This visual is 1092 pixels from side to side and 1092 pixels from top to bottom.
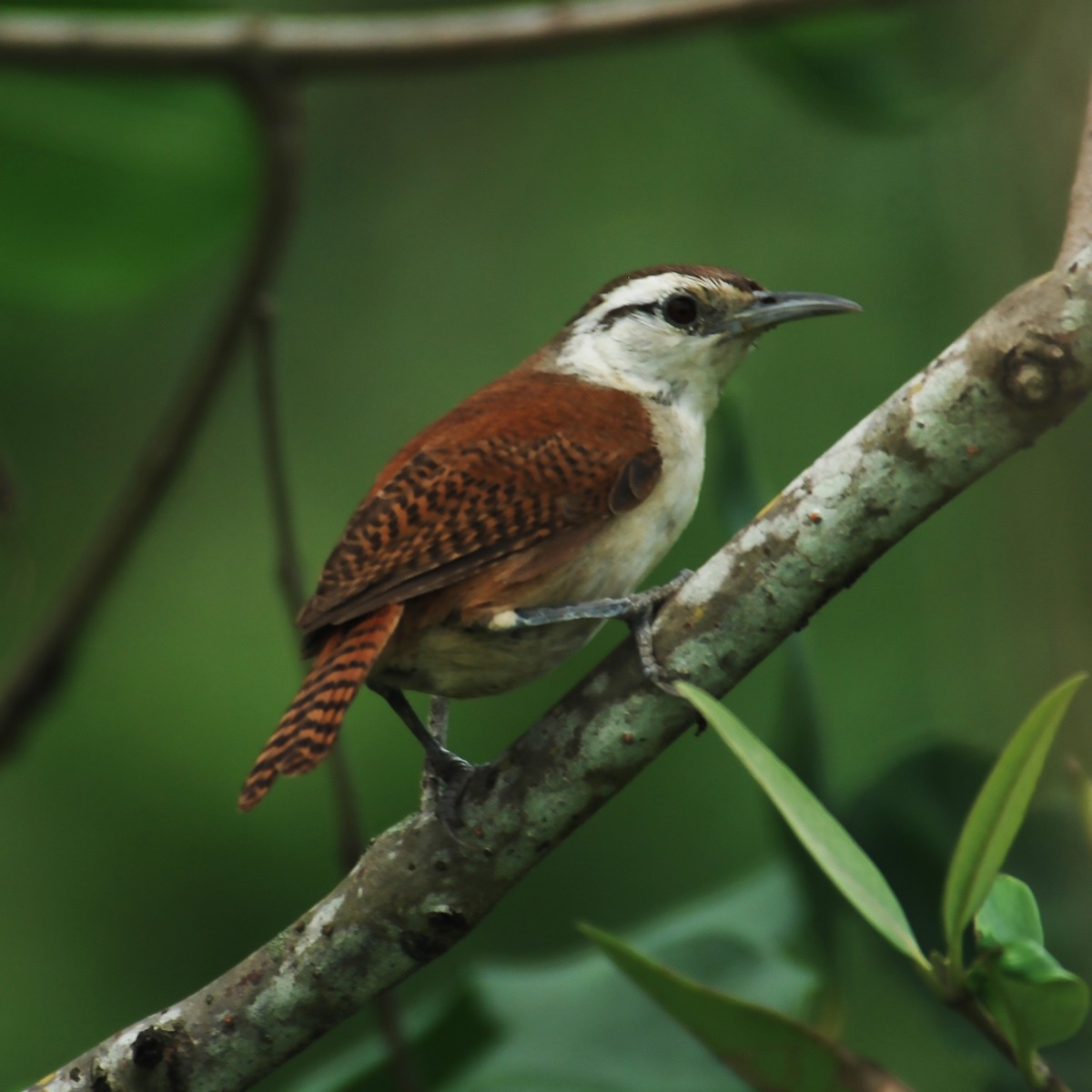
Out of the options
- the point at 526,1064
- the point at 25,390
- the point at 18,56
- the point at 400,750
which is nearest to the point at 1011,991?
the point at 526,1064

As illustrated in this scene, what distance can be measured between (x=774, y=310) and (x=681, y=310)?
196 mm

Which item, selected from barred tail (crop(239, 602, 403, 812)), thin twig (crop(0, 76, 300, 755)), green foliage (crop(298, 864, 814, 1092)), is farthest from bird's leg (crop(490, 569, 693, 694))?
thin twig (crop(0, 76, 300, 755))

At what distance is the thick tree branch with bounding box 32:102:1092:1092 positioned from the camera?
1.85m

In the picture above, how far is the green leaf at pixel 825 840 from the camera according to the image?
5.26ft

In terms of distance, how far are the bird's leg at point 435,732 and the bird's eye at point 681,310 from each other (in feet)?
2.76

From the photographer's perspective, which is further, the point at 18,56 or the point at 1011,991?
the point at 18,56

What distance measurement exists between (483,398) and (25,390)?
304 centimetres

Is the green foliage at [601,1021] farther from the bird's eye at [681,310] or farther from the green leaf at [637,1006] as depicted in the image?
the bird's eye at [681,310]

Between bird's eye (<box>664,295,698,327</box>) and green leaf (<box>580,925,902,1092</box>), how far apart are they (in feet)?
4.42

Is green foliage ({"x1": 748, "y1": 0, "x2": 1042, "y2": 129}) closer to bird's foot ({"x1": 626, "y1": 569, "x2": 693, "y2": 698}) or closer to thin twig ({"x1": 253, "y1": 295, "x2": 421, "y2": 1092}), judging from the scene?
thin twig ({"x1": 253, "y1": 295, "x2": 421, "y2": 1092})

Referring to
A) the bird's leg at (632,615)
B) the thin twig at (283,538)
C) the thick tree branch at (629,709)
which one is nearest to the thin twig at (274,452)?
the thin twig at (283,538)

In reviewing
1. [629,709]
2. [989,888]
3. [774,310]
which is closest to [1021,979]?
[989,888]

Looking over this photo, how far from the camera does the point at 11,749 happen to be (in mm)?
3211

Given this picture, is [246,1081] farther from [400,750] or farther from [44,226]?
[400,750]
